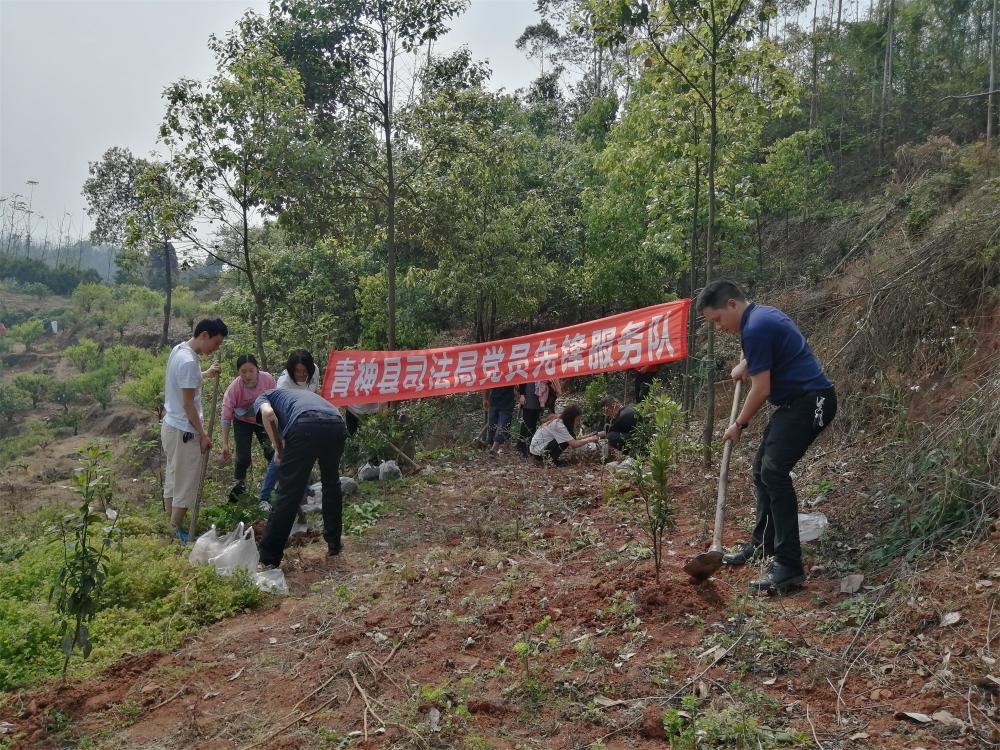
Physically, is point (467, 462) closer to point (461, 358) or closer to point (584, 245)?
point (461, 358)

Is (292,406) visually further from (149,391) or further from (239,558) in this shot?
(149,391)

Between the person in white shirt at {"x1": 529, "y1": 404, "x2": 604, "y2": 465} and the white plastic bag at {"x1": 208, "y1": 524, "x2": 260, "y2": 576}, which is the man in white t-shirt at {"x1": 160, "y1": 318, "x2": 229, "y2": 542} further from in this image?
the person in white shirt at {"x1": 529, "y1": 404, "x2": 604, "y2": 465}

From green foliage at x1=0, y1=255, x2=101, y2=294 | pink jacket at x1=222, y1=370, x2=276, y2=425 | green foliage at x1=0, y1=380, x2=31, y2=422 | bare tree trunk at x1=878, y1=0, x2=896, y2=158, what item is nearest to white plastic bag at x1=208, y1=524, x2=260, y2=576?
pink jacket at x1=222, y1=370, x2=276, y2=425

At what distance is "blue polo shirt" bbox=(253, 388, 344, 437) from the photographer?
5309 millimetres

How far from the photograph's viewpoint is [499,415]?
989 cm

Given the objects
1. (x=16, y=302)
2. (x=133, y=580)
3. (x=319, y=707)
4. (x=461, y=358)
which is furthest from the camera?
(x=16, y=302)

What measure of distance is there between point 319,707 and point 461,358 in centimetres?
579

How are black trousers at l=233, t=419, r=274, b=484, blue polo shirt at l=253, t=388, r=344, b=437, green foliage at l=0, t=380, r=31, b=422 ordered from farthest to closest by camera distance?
green foliage at l=0, t=380, r=31, b=422 → black trousers at l=233, t=419, r=274, b=484 → blue polo shirt at l=253, t=388, r=344, b=437

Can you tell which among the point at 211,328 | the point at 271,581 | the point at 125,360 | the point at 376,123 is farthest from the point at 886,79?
the point at 125,360

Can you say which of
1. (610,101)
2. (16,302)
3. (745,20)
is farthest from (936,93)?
(16,302)

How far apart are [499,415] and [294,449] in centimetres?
489

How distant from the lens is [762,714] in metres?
3.05

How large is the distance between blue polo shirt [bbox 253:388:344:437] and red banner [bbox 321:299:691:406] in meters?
3.33

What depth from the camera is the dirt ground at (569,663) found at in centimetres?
307
